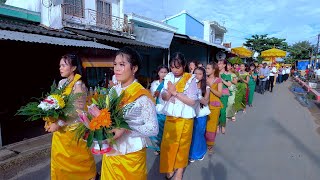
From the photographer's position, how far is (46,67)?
26.4ft

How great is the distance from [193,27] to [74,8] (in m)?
15.3

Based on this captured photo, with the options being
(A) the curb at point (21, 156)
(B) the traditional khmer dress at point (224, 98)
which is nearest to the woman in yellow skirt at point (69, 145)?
(A) the curb at point (21, 156)

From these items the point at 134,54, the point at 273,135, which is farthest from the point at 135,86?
the point at 273,135

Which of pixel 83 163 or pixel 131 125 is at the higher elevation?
pixel 131 125

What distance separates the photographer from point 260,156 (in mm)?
4465

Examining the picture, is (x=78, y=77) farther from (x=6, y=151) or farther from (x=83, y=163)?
(x=6, y=151)

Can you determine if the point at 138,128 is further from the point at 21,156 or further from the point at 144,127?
the point at 21,156

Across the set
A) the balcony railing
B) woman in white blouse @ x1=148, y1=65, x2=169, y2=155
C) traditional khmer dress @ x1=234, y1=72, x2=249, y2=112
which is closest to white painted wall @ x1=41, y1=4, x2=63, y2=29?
the balcony railing

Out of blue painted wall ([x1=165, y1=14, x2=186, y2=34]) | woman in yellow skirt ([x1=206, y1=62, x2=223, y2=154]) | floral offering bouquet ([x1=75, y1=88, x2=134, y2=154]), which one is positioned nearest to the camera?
floral offering bouquet ([x1=75, y1=88, x2=134, y2=154])

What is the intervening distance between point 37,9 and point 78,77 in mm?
9809

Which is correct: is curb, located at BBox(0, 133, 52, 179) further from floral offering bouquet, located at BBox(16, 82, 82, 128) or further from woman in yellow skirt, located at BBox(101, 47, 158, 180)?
woman in yellow skirt, located at BBox(101, 47, 158, 180)

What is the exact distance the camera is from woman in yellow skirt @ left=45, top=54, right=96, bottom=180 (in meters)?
2.71

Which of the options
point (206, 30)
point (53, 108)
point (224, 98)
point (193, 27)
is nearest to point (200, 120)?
point (224, 98)

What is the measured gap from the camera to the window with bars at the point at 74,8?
34.0 feet
